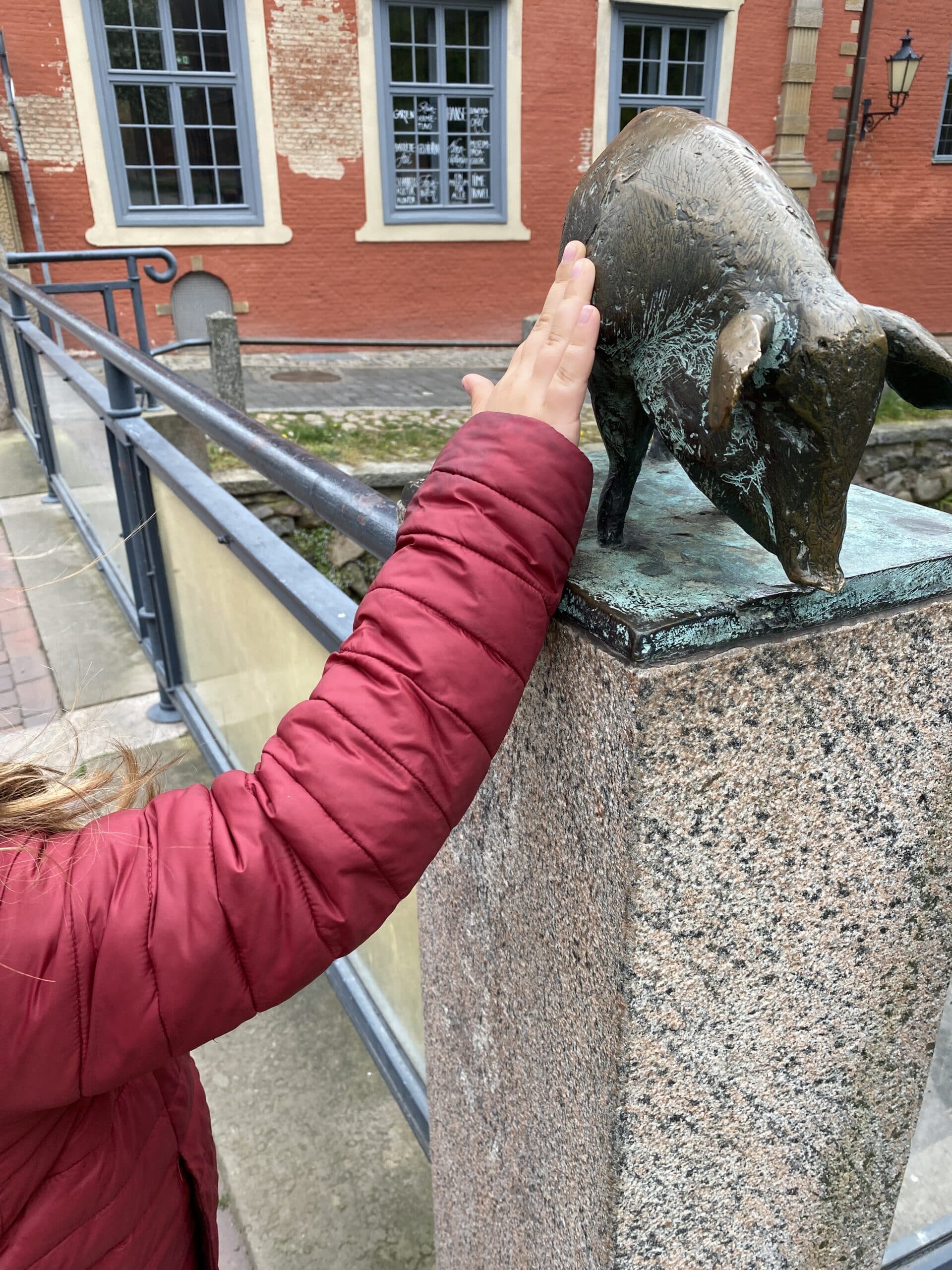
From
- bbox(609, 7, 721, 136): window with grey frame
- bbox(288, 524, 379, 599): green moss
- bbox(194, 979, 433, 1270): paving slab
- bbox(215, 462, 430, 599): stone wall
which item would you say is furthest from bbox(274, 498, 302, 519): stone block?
bbox(609, 7, 721, 136): window with grey frame

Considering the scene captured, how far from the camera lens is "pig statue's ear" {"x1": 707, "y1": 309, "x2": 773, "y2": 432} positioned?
2.41ft

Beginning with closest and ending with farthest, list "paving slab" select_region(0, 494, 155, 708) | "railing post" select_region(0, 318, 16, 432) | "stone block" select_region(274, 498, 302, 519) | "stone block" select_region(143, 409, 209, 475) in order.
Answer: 1. "paving slab" select_region(0, 494, 155, 708)
2. "stone block" select_region(143, 409, 209, 475)
3. "stone block" select_region(274, 498, 302, 519)
4. "railing post" select_region(0, 318, 16, 432)

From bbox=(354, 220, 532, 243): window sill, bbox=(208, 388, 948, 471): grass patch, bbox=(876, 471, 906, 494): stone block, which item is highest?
bbox=(354, 220, 532, 243): window sill

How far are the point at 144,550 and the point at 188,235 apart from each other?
8.84 meters

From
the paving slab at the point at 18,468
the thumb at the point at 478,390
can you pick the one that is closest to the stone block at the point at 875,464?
the paving slab at the point at 18,468

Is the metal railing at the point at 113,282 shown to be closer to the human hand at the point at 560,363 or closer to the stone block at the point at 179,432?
the stone block at the point at 179,432

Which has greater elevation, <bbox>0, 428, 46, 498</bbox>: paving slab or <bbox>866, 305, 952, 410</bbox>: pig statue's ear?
<bbox>866, 305, 952, 410</bbox>: pig statue's ear

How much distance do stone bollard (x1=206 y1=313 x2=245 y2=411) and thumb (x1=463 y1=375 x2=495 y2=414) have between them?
6159mm

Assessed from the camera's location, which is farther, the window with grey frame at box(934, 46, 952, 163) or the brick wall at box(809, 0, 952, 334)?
the window with grey frame at box(934, 46, 952, 163)

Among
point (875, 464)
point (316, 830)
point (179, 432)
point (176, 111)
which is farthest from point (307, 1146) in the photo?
point (176, 111)

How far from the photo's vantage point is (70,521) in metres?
6.08

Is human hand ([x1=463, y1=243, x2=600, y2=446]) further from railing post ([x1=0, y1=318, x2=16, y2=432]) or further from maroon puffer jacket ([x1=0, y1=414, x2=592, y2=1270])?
railing post ([x1=0, y1=318, x2=16, y2=432])

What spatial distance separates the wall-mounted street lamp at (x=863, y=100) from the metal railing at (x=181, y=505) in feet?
36.0

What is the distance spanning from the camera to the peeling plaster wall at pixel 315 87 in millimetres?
10852
